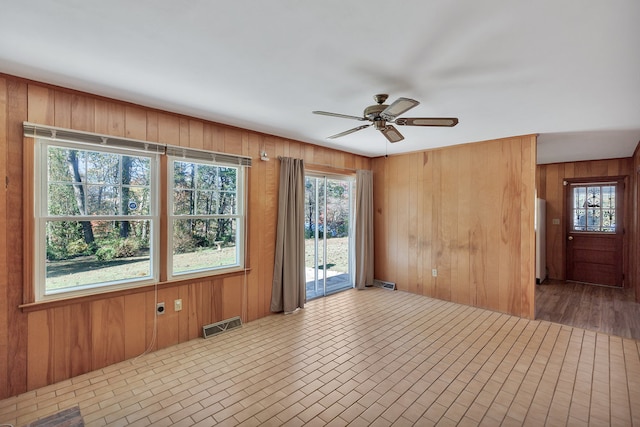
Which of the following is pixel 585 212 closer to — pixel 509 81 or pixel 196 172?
pixel 509 81

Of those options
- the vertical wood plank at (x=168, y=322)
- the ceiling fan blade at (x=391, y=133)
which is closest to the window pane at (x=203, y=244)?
the vertical wood plank at (x=168, y=322)

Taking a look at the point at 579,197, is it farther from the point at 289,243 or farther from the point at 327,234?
the point at 289,243

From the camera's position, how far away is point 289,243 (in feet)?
14.1

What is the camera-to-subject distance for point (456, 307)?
15.0 ft

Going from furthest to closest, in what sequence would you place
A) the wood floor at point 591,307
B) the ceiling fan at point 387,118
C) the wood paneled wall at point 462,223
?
the wood paneled wall at point 462,223, the wood floor at point 591,307, the ceiling fan at point 387,118

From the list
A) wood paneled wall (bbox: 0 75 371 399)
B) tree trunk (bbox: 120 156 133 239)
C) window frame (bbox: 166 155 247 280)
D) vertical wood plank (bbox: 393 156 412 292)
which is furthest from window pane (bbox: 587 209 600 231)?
tree trunk (bbox: 120 156 133 239)

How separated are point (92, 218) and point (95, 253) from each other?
0.34m

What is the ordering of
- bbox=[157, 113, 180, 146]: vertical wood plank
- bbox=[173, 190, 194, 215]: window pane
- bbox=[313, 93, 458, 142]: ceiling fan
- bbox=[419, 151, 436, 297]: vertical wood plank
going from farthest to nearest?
1. bbox=[419, 151, 436, 297]: vertical wood plank
2. bbox=[173, 190, 194, 215]: window pane
3. bbox=[157, 113, 180, 146]: vertical wood plank
4. bbox=[313, 93, 458, 142]: ceiling fan

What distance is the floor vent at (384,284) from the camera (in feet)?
18.2

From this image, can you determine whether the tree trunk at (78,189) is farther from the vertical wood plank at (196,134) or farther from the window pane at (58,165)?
the vertical wood plank at (196,134)

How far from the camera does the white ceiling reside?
62.5 inches

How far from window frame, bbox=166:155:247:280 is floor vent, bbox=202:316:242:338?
1.99 feet

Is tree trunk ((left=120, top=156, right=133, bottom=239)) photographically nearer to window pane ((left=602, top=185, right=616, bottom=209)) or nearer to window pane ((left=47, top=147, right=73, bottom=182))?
window pane ((left=47, top=147, right=73, bottom=182))

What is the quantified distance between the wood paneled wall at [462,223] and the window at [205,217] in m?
2.97
